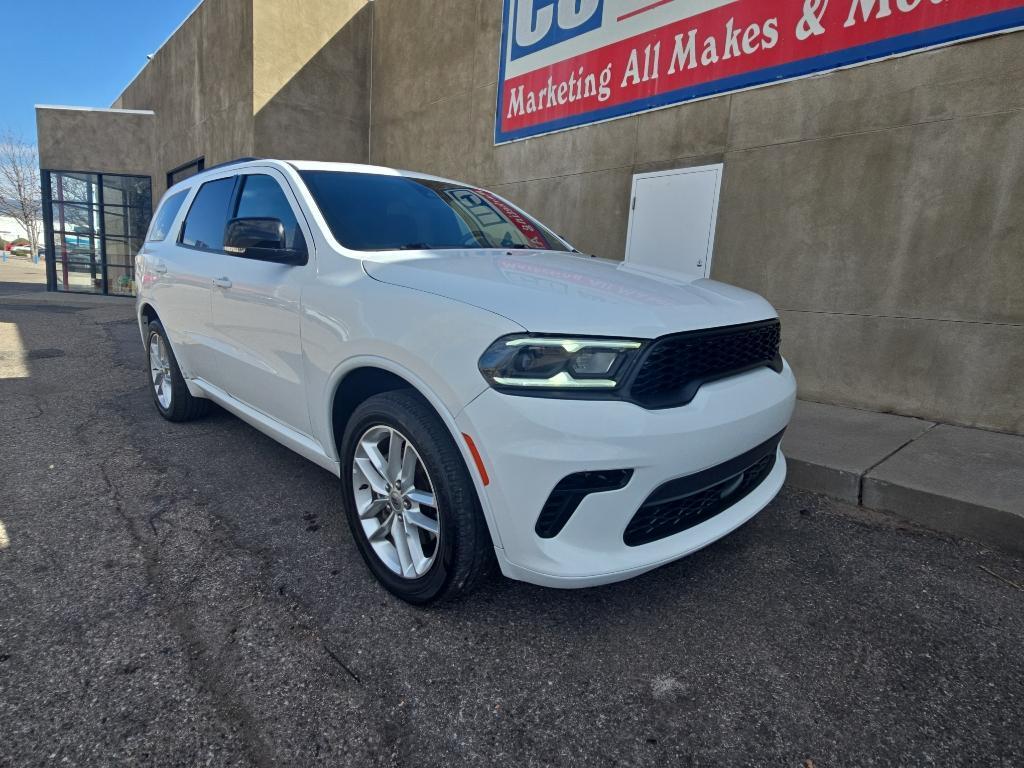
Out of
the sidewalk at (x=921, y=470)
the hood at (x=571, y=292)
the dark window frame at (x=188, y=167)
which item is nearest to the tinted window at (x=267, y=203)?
the hood at (x=571, y=292)

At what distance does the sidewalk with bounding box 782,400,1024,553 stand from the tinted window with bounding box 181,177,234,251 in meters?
3.77

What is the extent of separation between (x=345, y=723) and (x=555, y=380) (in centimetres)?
118

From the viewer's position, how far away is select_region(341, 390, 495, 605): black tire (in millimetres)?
1979

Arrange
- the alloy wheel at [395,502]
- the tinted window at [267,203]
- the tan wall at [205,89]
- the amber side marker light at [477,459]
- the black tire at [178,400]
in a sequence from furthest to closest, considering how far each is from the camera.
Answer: the tan wall at [205,89], the black tire at [178,400], the tinted window at [267,203], the alloy wheel at [395,502], the amber side marker light at [477,459]

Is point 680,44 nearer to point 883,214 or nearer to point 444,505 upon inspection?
point 883,214

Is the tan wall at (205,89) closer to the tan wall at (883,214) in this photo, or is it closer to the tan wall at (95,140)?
the tan wall at (95,140)

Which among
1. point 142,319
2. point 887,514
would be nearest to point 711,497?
point 887,514

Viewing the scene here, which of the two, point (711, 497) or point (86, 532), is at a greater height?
point (711, 497)

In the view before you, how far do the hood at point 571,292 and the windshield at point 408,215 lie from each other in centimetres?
24

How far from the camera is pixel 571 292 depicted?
204 cm

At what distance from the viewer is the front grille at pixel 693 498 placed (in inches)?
75.7

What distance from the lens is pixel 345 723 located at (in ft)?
5.61

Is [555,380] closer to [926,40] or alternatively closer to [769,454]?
[769,454]

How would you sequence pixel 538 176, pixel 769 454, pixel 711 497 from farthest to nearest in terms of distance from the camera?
pixel 538 176 → pixel 769 454 → pixel 711 497
